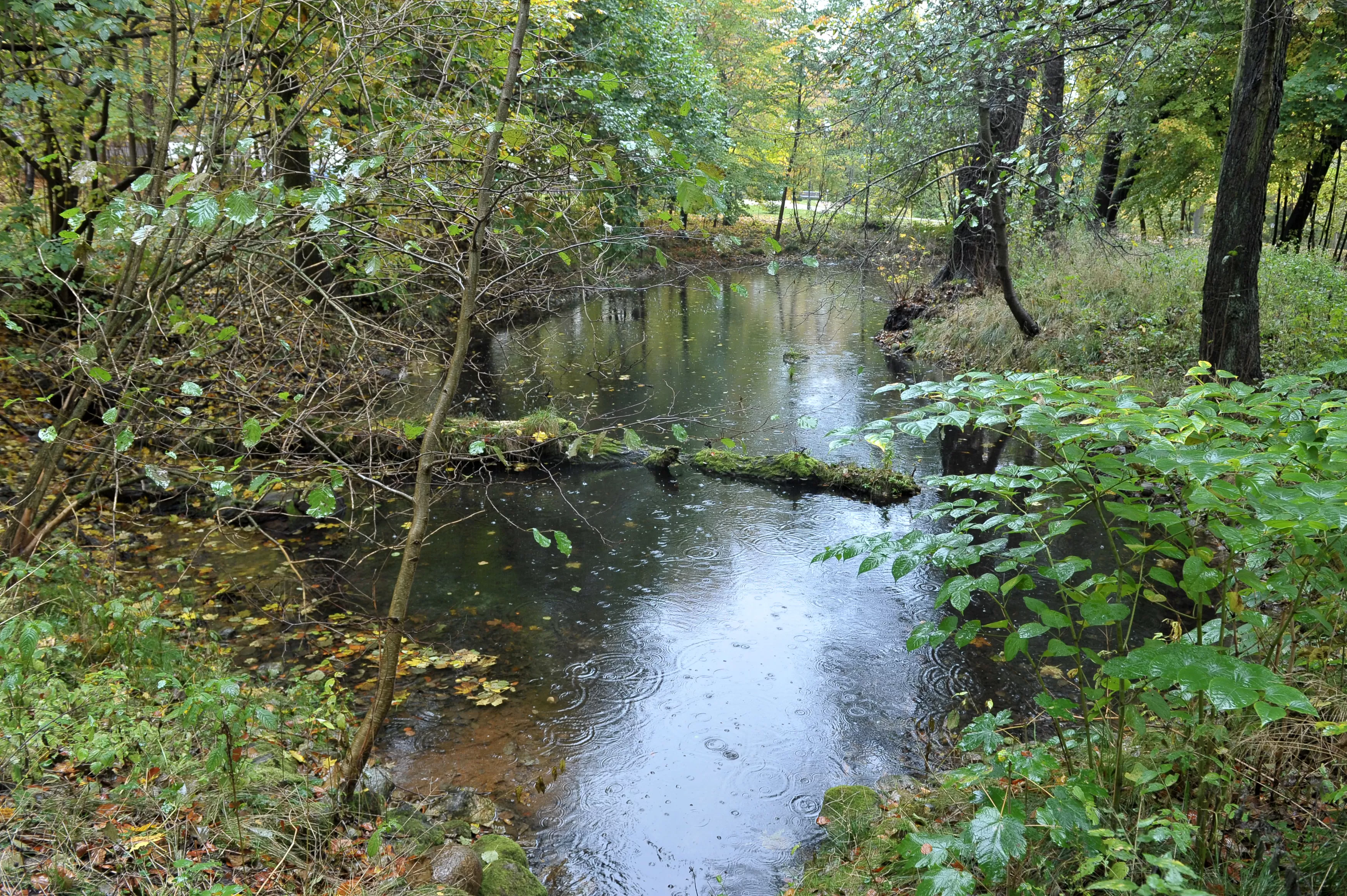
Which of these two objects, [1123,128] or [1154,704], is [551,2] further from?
[1154,704]

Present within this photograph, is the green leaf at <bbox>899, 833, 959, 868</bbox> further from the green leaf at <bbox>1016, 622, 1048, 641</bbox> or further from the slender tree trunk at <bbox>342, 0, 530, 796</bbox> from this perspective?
the slender tree trunk at <bbox>342, 0, 530, 796</bbox>

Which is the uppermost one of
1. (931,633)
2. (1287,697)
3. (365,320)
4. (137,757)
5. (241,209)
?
(241,209)

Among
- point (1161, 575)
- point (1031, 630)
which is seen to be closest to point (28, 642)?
point (1031, 630)

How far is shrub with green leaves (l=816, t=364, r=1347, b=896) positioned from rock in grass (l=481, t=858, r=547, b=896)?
1.70m

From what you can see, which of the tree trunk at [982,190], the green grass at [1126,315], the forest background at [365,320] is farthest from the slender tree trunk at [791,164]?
the forest background at [365,320]

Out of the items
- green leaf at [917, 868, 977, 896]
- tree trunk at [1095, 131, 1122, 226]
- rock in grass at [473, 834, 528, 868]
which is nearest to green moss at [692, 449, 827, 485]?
rock in grass at [473, 834, 528, 868]

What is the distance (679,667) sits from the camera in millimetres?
5977

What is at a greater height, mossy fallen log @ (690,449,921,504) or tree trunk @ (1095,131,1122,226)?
tree trunk @ (1095,131,1122,226)

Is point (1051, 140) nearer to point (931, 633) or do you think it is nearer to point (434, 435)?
point (931, 633)

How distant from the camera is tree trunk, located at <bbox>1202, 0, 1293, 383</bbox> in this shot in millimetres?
6434

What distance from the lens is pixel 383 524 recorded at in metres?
8.05

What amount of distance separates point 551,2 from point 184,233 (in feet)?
28.9

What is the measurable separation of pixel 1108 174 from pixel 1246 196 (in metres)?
11.4

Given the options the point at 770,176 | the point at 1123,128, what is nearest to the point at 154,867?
the point at 1123,128
